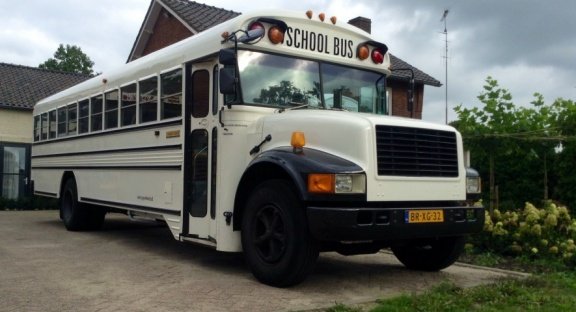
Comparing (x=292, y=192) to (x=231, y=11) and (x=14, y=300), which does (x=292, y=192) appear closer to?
(x=14, y=300)

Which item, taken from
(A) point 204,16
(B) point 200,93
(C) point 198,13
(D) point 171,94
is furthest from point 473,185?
(C) point 198,13

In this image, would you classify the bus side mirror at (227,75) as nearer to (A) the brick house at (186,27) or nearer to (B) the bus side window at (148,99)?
(B) the bus side window at (148,99)

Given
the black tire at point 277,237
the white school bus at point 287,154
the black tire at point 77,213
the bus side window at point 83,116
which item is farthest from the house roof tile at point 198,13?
the black tire at point 277,237

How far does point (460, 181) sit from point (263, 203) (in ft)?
6.55

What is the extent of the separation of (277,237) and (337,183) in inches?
36.4

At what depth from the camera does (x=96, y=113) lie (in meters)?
9.62

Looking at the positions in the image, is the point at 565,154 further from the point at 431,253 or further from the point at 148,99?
the point at 148,99

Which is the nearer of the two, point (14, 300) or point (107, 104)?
point (14, 300)

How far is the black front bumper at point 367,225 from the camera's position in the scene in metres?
4.97

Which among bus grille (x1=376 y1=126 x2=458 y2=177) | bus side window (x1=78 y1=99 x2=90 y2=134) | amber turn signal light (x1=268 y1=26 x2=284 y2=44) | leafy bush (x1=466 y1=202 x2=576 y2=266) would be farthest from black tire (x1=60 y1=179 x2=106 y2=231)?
bus grille (x1=376 y1=126 x2=458 y2=177)

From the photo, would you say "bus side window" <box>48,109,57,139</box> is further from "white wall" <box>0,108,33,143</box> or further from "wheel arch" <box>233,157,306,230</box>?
"white wall" <box>0,108,33,143</box>

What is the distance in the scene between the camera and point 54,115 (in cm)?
1170

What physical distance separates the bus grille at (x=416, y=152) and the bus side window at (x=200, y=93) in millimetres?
2176

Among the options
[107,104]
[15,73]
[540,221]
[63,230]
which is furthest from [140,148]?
[15,73]
